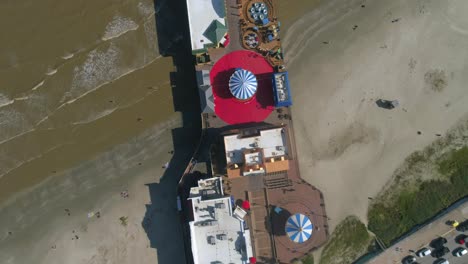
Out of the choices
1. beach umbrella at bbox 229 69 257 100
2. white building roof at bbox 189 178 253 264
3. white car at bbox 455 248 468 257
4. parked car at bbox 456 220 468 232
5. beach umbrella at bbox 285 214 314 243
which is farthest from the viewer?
parked car at bbox 456 220 468 232

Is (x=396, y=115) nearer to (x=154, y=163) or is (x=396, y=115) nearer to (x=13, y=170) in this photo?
(x=154, y=163)

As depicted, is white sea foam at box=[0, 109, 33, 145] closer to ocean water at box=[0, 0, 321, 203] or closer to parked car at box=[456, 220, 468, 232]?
ocean water at box=[0, 0, 321, 203]

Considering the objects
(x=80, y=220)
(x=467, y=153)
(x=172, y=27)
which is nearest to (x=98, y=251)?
(x=80, y=220)

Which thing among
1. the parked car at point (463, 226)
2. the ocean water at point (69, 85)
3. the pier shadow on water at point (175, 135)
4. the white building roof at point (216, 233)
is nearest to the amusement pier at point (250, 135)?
the white building roof at point (216, 233)

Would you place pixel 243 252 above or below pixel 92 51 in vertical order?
below

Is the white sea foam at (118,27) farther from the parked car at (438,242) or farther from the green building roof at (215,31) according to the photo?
the parked car at (438,242)

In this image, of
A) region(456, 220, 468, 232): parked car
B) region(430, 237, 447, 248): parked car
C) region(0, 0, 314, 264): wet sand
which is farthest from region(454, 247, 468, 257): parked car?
region(0, 0, 314, 264): wet sand

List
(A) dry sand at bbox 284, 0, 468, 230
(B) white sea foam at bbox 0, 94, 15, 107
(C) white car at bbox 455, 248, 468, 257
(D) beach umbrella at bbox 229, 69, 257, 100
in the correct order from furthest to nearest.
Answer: (A) dry sand at bbox 284, 0, 468, 230, (B) white sea foam at bbox 0, 94, 15, 107, (C) white car at bbox 455, 248, 468, 257, (D) beach umbrella at bbox 229, 69, 257, 100
